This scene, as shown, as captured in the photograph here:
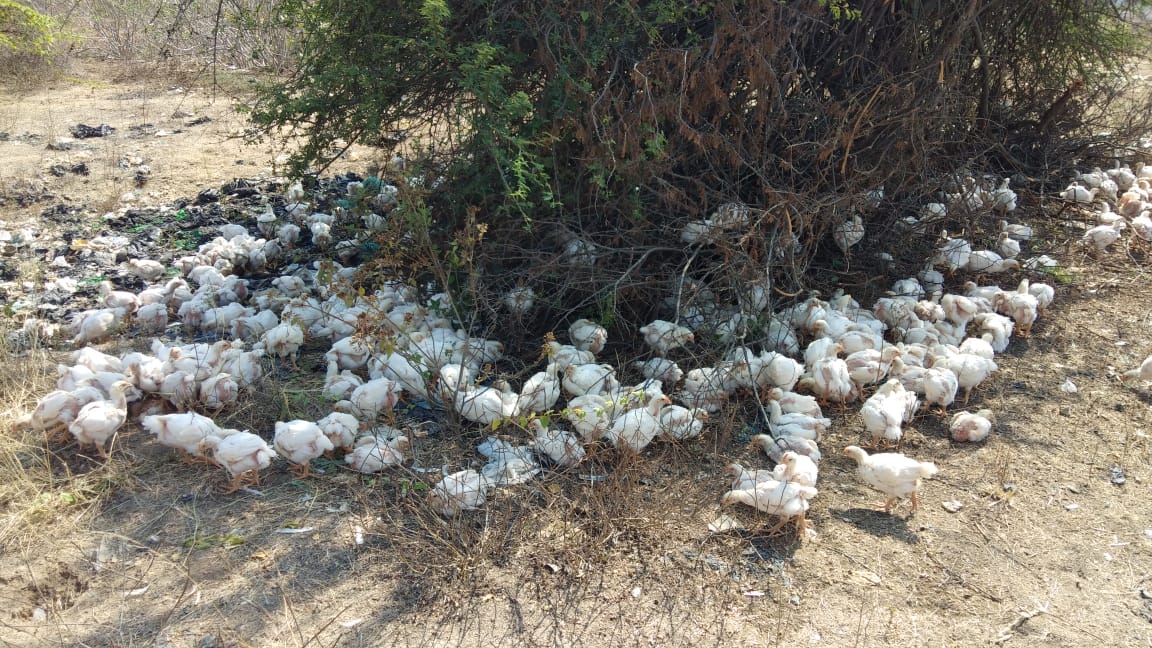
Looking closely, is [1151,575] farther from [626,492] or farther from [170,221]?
[170,221]

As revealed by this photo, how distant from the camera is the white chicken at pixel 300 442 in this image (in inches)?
130

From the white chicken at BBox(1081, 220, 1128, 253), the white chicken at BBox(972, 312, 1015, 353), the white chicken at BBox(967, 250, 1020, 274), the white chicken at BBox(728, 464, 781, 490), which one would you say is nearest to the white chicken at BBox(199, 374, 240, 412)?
the white chicken at BBox(728, 464, 781, 490)

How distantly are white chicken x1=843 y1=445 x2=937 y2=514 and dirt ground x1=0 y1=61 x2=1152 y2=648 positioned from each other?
0.40ft

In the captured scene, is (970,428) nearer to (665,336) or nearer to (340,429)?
(665,336)

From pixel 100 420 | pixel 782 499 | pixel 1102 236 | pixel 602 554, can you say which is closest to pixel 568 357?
pixel 602 554

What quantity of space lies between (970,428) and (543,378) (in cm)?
183

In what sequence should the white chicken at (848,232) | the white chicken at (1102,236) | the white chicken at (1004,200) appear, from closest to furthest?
the white chicken at (848,232), the white chicken at (1102,236), the white chicken at (1004,200)

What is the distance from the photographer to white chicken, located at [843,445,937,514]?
3158mm

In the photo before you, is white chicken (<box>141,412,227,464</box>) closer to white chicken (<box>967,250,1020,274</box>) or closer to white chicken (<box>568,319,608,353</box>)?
white chicken (<box>568,319,608,353</box>)

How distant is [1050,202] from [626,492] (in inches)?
183

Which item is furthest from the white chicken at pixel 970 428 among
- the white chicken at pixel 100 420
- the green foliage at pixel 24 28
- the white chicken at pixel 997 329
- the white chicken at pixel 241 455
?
the green foliage at pixel 24 28

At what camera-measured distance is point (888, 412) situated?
3.53 m

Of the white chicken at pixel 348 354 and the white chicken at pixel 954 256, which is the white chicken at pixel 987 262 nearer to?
the white chicken at pixel 954 256

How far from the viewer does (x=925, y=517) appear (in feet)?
10.7
